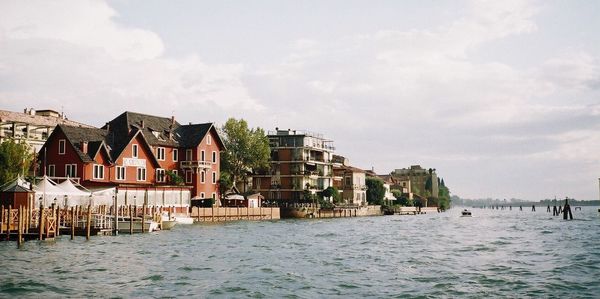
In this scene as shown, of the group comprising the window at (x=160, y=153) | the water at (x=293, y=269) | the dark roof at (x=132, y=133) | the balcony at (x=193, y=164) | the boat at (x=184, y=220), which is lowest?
the water at (x=293, y=269)

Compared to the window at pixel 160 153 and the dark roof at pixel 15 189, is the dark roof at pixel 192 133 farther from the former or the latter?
the dark roof at pixel 15 189

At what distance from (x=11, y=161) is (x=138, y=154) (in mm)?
16414

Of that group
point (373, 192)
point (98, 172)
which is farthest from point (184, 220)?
point (373, 192)

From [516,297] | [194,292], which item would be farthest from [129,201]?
[516,297]

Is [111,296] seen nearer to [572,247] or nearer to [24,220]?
[24,220]

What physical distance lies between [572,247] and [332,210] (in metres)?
69.4

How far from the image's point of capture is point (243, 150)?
105812mm

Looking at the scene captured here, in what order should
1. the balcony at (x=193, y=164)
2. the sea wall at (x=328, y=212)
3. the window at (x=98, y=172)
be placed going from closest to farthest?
the window at (x=98, y=172) < the balcony at (x=193, y=164) < the sea wall at (x=328, y=212)

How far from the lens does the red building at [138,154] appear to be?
7069 centimetres

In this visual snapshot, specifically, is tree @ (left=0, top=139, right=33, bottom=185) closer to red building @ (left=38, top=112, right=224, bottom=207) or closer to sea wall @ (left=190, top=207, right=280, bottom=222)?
red building @ (left=38, top=112, right=224, bottom=207)

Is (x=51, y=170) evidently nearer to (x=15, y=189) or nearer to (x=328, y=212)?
(x=15, y=189)

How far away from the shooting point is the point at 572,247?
42781 millimetres

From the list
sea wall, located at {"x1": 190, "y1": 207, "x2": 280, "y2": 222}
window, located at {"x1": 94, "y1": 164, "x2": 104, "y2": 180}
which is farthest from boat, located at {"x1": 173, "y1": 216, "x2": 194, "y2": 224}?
window, located at {"x1": 94, "y1": 164, "x2": 104, "y2": 180}

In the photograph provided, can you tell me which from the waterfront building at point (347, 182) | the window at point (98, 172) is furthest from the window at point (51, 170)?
the waterfront building at point (347, 182)
